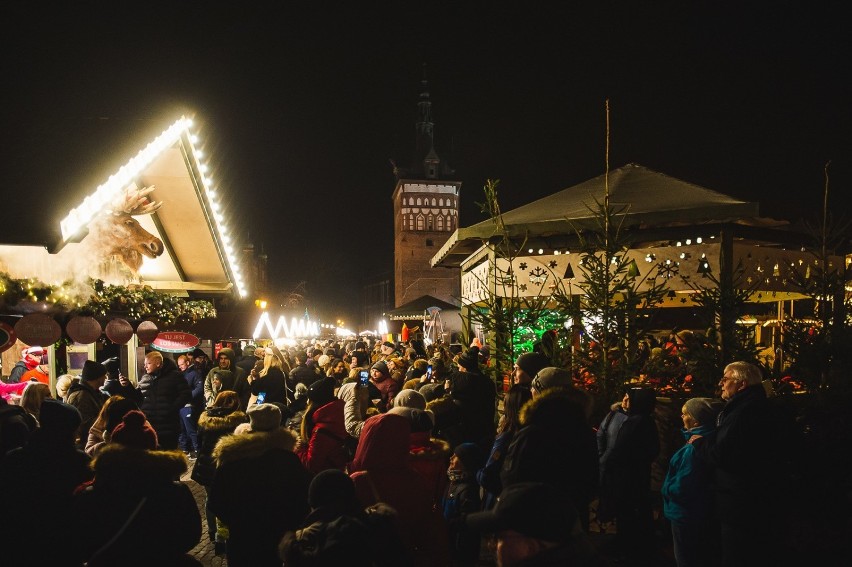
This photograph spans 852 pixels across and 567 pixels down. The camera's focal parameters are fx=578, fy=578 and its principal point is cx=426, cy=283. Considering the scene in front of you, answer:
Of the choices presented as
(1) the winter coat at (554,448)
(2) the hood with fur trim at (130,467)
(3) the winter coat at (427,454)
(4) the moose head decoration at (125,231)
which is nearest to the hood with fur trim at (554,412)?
(1) the winter coat at (554,448)

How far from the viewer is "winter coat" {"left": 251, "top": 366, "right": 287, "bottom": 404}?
886cm

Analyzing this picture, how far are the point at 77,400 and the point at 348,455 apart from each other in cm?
356

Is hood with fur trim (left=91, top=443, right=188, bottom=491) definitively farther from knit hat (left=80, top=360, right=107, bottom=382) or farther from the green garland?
knit hat (left=80, top=360, right=107, bottom=382)

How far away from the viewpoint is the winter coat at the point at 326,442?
4820mm

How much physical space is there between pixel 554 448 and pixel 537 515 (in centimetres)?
187

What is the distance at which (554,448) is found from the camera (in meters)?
3.78

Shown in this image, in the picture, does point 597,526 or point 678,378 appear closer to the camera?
point 597,526

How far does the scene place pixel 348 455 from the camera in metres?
5.30

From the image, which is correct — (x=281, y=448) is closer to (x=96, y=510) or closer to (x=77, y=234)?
(x=96, y=510)

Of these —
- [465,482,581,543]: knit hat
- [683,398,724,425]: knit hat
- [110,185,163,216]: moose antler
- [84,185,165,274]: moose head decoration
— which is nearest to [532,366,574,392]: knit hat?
[683,398,724,425]: knit hat

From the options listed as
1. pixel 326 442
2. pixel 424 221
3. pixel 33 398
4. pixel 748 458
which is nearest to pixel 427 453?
pixel 326 442

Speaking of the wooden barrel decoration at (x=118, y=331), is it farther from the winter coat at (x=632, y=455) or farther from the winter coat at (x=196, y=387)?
the winter coat at (x=632, y=455)

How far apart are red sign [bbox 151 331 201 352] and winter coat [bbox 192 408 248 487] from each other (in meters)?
5.64

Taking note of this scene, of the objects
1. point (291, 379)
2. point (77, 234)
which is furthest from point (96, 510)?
point (291, 379)
